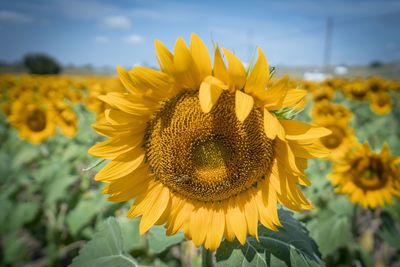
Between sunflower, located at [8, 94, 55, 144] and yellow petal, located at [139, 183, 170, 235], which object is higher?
yellow petal, located at [139, 183, 170, 235]

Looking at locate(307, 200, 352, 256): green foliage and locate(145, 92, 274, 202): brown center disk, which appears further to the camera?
locate(307, 200, 352, 256): green foliage

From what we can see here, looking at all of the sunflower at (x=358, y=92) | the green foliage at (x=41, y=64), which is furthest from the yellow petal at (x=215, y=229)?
the green foliage at (x=41, y=64)

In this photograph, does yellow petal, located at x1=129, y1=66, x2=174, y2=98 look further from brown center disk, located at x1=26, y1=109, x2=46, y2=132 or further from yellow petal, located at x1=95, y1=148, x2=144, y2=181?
brown center disk, located at x1=26, y1=109, x2=46, y2=132

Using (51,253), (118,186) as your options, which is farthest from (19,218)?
(118,186)

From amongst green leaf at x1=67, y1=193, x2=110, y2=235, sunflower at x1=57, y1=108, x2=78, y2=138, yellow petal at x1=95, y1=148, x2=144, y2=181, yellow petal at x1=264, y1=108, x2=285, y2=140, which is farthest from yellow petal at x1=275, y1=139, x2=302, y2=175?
sunflower at x1=57, y1=108, x2=78, y2=138

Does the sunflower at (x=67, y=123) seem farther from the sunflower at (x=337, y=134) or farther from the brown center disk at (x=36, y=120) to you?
the sunflower at (x=337, y=134)

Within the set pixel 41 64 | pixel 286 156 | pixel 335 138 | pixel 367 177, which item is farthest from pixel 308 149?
pixel 41 64
